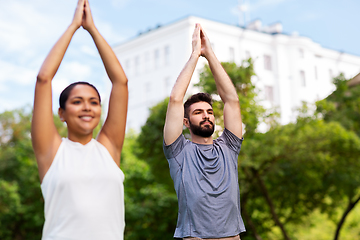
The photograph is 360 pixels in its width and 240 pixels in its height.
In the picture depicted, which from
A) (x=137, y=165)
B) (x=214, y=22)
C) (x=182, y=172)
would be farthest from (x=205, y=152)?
(x=214, y=22)

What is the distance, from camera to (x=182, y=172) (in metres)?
3.74

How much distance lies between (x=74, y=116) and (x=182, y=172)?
4.05 ft

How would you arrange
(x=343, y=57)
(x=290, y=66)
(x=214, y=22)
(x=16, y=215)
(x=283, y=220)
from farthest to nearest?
(x=343, y=57) → (x=290, y=66) → (x=214, y=22) → (x=16, y=215) → (x=283, y=220)

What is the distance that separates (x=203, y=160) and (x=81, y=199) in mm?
1356

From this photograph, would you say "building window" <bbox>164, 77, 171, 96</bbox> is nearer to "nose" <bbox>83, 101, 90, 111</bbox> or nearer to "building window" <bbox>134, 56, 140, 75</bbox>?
"building window" <bbox>134, 56, 140, 75</bbox>

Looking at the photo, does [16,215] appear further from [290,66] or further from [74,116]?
[290,66]

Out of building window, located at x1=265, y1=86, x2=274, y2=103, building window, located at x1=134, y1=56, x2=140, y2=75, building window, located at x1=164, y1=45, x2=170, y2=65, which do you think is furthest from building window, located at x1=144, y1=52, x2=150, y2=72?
building window, located at x1=265, y1=86, x2=274, y2=103

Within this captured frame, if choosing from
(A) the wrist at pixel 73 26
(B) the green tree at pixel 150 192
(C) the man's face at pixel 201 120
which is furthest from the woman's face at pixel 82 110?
(B) the green tree at pixel 150 192

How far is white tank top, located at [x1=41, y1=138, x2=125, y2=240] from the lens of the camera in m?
2.63

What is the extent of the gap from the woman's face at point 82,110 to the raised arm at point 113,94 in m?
0.15

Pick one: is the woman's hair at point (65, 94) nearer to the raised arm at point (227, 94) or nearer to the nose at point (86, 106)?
the nose at point (86, 106)

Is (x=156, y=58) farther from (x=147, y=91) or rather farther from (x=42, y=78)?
(x=42, y=78)

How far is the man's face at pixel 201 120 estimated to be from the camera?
12.7 ft

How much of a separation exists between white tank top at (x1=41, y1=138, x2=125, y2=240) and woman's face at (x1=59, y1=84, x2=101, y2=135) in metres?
0.16
